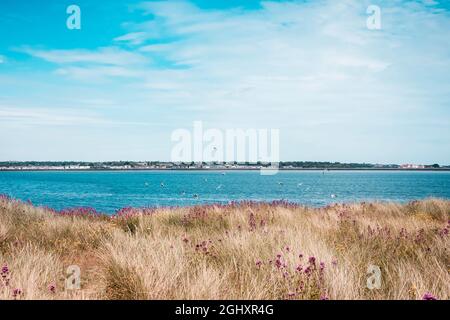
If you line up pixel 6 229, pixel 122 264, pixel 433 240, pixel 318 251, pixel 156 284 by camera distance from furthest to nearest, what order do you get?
pixel 6 229, pixel 433 240, pixel 318 251, pixel 122 264, pixel 156 284

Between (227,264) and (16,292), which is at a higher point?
(16,292)

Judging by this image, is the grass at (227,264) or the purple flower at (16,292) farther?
the grass at (227,264)

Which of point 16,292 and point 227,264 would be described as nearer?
point 16,292

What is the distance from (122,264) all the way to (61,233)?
17.7 ft

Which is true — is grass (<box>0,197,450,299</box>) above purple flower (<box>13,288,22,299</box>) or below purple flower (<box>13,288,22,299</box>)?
below

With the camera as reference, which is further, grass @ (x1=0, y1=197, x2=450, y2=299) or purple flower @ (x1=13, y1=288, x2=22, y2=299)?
grass @ (x1=0, y1=197, x2=450, y2=299)

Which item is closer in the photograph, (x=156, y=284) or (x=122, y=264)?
(x=156, y=284)

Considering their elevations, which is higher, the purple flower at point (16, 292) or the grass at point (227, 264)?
the purple flower at point (16, 292)
